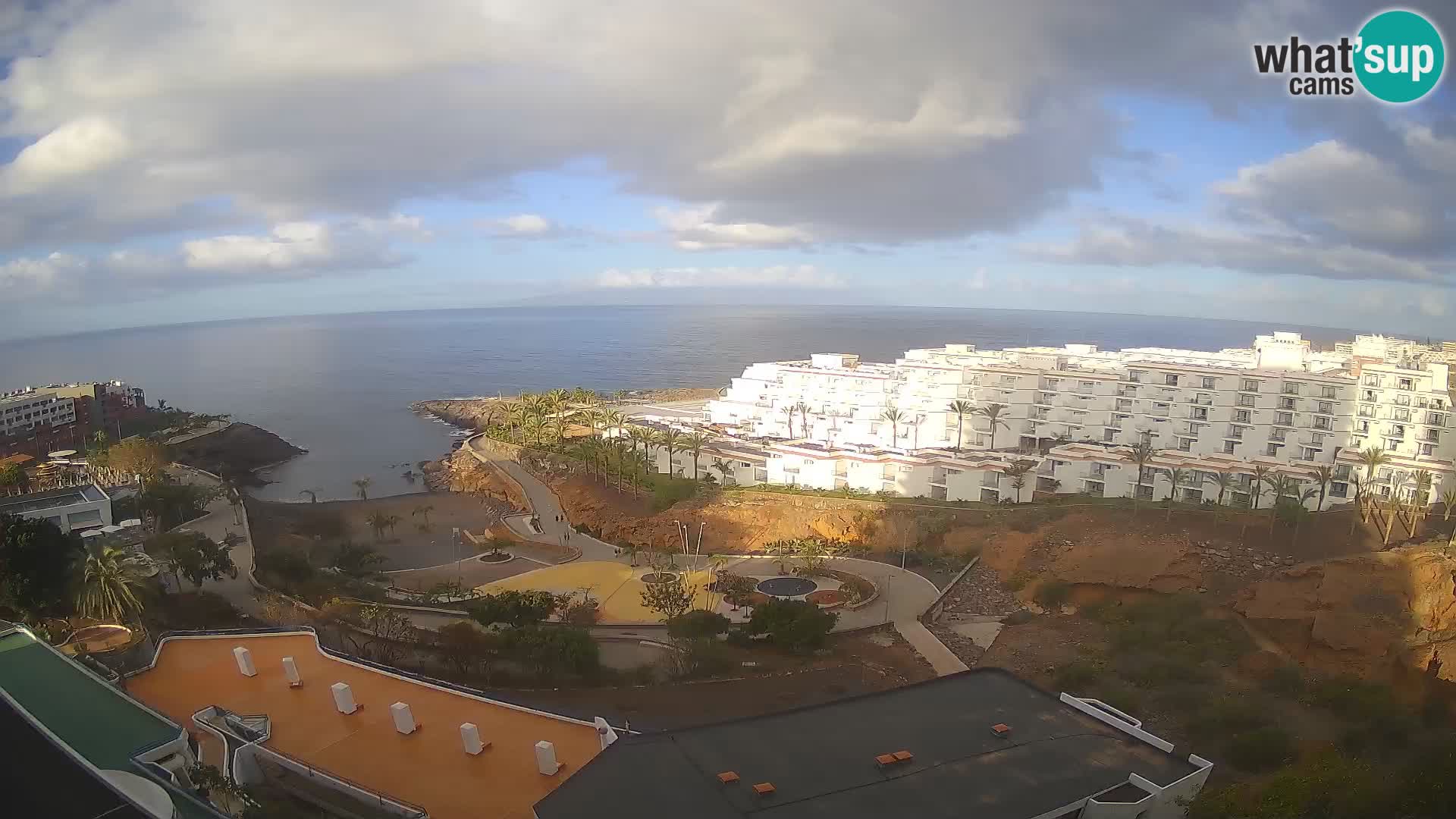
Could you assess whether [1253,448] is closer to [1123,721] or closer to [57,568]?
[1123,721]

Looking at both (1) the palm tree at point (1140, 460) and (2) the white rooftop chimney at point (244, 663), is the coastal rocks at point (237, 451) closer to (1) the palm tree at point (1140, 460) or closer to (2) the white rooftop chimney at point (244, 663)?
(2) the white rooftop chimney at point (244, 663)

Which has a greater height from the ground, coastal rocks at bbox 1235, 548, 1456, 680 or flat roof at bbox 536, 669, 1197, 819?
flat roof at bbox 536, 669, 1197, 819

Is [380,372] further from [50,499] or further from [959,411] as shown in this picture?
[959,411]

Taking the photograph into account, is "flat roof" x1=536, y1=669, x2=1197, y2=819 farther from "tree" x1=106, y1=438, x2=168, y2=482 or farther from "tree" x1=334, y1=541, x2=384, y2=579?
"tree" x1=106, y1=438, x2=168, y2=482

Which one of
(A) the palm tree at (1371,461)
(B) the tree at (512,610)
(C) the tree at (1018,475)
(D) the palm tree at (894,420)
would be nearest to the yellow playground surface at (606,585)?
(B) the tree at (512,610)

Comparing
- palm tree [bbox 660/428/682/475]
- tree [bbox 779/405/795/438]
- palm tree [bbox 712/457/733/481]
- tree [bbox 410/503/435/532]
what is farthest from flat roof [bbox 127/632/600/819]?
tree [bbox 779/405/795/438]

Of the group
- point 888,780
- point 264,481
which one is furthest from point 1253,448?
point 264,481

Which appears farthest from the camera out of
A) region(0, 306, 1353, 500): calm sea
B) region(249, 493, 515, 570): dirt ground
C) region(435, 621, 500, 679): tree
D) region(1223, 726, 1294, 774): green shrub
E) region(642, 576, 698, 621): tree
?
region(0, 306, 1353, 500): calm sea
